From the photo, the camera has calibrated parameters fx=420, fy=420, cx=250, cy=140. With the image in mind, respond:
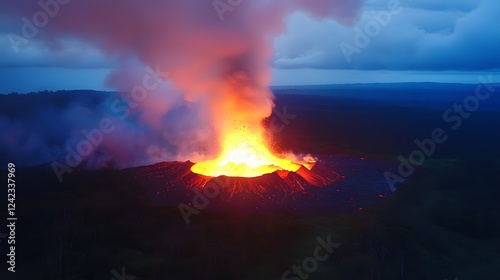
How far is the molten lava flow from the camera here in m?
51.2

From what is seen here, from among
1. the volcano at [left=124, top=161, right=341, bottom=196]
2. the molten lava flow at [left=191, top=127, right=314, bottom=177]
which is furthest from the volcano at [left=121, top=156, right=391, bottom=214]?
the molten lava flow at [left=191, top=127, right=314, bottom=177]

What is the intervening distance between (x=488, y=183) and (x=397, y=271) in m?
37.4

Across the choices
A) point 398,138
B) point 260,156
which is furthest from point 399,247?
point 398,138

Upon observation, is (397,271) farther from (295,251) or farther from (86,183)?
(86,183)

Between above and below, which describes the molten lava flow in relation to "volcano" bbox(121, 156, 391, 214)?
above

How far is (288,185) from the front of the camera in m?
46.7

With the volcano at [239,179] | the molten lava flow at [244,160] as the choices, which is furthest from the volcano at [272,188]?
the molten lava flow at [244,160]

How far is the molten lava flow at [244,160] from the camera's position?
5116 centimetres

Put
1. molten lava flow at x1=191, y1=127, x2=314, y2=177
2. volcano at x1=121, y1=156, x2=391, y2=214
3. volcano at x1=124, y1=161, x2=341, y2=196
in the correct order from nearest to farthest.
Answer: volcano at x1=121, y1=156, x2=391, y2=214 < volcano at x1=124, y1=161, x2=341, y2=196 < molten lava flow at x1=191, y1=127, x2=314, y2=177

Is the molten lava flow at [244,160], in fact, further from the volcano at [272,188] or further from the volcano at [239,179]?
the volcano at [272,188]

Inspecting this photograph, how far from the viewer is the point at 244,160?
2202 inches

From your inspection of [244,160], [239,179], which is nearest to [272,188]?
[239,179]

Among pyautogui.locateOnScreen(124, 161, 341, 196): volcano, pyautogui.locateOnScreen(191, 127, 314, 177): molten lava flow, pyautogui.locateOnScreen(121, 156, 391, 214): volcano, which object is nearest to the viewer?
pyautogui.locateOnScreen(121, 156, 391, 214): volcano

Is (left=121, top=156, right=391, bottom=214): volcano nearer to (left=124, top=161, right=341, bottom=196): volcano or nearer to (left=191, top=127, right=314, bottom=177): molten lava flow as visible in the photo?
(left=124, top=161, right=341, bottom=196): volcano
